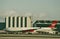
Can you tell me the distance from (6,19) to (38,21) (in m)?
20.5

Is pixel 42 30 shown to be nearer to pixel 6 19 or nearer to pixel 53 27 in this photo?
pixel 53 27

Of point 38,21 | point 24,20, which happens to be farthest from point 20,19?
point 38,21

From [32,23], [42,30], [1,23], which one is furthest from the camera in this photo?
[1,23]

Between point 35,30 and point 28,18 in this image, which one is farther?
point 28,18

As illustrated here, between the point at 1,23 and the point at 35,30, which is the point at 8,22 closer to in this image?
the point at 1,23

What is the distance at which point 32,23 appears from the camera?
465 ft

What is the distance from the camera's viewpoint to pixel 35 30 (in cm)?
10756

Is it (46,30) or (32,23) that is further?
(32,23)

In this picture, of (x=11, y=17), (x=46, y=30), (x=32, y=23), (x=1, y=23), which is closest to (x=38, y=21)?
(x=32, y=23)

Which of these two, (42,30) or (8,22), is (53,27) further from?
(8,22)

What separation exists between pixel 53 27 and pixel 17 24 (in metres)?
43.3

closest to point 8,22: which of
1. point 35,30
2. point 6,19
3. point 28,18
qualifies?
point 6,19

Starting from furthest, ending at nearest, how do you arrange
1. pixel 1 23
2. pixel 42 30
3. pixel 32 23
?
pixel 1 23
pixel 32 23
pixel 42 30

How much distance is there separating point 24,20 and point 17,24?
5475 millimetres
